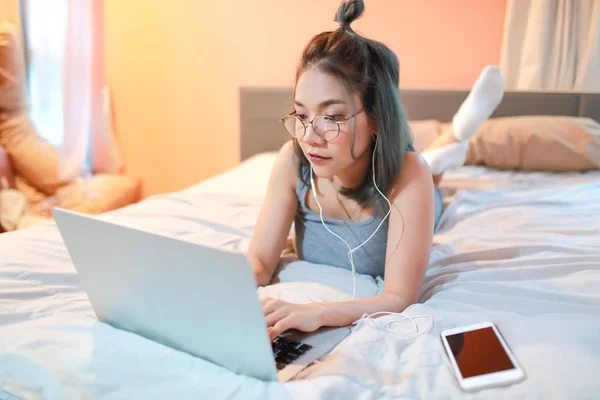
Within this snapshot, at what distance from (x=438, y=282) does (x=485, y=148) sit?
3.80ft

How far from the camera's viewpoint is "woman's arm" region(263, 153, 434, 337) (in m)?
0.79

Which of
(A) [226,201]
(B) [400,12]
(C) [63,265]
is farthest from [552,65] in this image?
(C) [63,265]

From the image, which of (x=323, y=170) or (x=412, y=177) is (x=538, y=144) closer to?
(x=412, y=177)

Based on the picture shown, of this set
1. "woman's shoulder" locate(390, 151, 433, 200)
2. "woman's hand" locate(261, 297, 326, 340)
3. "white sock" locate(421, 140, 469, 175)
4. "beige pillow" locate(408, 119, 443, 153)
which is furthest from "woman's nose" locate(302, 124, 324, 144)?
"beige pillow" locate(408, 119, 443, 153)

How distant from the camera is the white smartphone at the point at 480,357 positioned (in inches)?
26.2

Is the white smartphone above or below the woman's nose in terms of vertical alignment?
below

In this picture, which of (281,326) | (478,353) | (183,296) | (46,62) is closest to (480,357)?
(478,353)

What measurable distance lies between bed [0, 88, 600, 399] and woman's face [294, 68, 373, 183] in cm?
25

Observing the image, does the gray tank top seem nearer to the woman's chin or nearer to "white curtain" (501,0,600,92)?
the woman's chin

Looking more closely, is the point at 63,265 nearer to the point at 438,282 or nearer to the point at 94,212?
the point at 438,282

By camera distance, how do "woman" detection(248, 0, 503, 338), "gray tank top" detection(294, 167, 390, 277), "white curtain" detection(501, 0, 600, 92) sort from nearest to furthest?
"woman" detection(248, 0, 503, 338) < "gray tank top" detection(294, 167, 390, 277) < "white curtain" detection(501, 0, 600, 92)

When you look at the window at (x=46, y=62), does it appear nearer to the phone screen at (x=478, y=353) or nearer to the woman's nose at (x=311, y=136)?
the woman's nose at (x=311, y=136)

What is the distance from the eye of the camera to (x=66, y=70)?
90.2 inches

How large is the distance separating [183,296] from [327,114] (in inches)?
17.6
